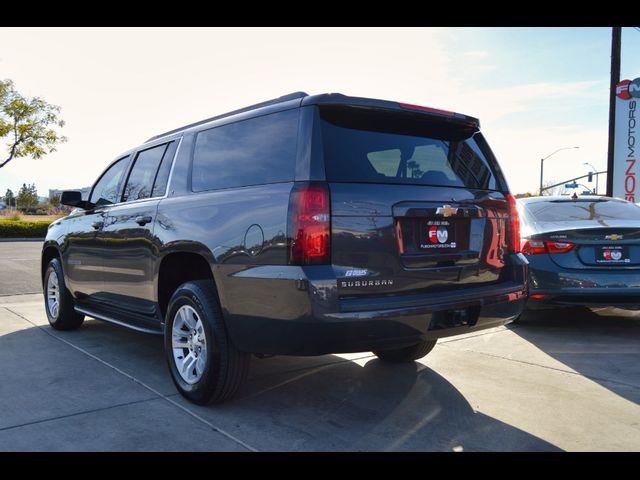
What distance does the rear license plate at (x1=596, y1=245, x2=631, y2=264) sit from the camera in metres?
5.79

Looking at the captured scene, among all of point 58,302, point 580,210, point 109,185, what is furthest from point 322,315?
point 580,210

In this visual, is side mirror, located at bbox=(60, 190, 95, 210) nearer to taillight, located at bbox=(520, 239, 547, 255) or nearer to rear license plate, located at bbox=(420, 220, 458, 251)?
rear license plate, located at bbox=(420, 220, 458, 251)

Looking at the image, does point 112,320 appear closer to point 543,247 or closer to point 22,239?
point 543,247

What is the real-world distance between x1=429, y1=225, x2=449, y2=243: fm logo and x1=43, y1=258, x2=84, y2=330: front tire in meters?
4.10

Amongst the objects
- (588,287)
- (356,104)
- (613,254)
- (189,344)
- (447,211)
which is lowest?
(189,344)

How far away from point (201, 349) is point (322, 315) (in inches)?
45.6

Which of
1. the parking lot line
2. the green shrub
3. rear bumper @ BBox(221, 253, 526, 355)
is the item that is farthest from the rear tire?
the green shrub

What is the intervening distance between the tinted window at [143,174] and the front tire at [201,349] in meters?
1.25

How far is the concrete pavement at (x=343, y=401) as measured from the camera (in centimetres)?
319

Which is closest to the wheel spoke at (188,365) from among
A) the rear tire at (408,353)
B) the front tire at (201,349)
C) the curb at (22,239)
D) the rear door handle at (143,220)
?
the front tire at (201,349)

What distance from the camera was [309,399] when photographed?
391 centimetres

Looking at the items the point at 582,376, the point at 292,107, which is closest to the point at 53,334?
the point at 292,107

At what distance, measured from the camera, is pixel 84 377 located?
14.4 ft
